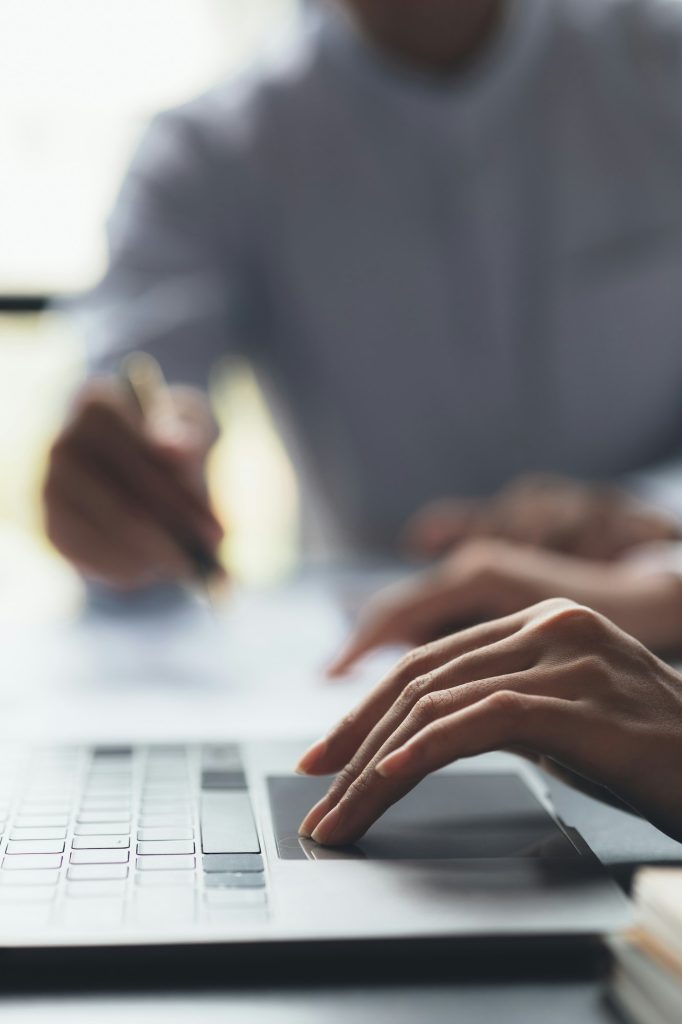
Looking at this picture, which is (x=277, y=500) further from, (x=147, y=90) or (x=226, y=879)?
(x=226, y=879)

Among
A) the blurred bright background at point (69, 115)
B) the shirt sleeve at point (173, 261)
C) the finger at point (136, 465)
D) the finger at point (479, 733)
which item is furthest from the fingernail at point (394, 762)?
the blurred bright background at point (69, 115)

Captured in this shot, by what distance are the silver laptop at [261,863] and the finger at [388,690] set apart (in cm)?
2

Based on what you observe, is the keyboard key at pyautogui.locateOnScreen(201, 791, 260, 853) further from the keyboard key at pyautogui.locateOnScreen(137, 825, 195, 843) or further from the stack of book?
the stack of book

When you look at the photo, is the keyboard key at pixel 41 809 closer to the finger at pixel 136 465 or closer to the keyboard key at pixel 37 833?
the keyboard key at pixel 37 833

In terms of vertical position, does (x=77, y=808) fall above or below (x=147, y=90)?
below

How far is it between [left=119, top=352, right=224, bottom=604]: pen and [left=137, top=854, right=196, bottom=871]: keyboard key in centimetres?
36

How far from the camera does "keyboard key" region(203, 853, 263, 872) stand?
311mm

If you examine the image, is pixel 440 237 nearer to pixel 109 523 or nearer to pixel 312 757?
pixel 109 523

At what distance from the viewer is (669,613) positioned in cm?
60

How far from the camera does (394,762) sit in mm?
305

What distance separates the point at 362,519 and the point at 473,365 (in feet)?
0.60

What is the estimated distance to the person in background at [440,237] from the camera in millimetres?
978

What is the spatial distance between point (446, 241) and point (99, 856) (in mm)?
772

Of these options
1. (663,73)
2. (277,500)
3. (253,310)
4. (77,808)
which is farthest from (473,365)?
(277,500)
